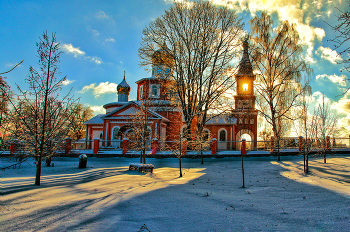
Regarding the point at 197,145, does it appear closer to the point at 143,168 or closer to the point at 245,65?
the point at 143,168

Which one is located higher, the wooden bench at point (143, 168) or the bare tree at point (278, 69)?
the bare tree at point (278, 69)

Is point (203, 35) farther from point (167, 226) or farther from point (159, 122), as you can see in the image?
point (167, 226)

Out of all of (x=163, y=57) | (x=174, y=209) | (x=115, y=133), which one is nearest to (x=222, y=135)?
(x=115, y=133)

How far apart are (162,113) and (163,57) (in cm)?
835

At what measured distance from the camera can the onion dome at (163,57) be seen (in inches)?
810

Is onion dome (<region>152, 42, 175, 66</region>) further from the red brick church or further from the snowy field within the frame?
the snowy field

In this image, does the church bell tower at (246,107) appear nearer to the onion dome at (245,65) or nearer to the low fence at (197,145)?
the low fence at (197,145)

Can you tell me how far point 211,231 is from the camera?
4.33 meters

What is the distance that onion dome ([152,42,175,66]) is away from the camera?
20562mm

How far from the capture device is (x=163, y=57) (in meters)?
21.0

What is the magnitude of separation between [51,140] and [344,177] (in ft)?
38.3

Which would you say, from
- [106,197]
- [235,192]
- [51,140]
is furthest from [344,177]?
[51,140]

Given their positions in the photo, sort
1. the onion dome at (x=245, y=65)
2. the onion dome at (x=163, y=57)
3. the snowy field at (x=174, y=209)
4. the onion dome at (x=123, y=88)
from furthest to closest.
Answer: the onion dome at (x=123, y=88)
the onion dome at (x=163, y=57)
the onion dome at (x=245, y=65)
the snowy field at (x=174, y=209)

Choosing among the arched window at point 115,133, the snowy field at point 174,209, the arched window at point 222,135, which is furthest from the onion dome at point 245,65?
the arched window at point 115,133
